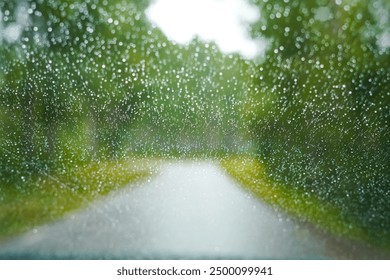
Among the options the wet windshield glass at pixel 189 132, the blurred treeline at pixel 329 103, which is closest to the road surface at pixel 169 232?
the wet windshield glass at pixel 189 132

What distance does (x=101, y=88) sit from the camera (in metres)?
1.99

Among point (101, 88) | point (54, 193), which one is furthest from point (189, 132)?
point (54, 193)

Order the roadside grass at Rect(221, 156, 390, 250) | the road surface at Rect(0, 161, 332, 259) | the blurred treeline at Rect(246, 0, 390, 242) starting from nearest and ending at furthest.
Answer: the blurred treeline at Rect(246, 0, 390, 242)
the road surface at Rect(0, 161, 332, 259)
the roadside grass at Rect(221, 156, 390, 250)

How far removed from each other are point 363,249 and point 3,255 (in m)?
1.68

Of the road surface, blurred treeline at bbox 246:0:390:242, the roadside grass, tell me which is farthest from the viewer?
the roadside grass

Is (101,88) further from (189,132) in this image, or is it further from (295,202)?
(295,202)

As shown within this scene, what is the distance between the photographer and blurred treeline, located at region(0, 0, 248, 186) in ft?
4.86

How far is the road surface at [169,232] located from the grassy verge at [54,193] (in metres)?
0.07

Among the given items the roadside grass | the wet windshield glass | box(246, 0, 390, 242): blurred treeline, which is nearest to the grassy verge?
the wet windshield glass

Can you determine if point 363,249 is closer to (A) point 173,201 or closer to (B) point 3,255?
(A) point 173,201

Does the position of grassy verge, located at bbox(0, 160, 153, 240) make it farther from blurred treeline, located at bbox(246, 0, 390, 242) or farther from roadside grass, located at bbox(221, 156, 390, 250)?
blurred treeline, located at bbox(246, 0, 390, 242)

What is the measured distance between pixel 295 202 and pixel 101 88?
134 centimetres

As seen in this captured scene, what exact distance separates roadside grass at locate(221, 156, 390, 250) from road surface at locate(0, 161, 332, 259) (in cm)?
12

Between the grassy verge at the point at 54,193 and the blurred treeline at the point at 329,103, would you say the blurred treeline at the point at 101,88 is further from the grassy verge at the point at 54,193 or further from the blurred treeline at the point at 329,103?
the blurred treeline at the point at 329,103
